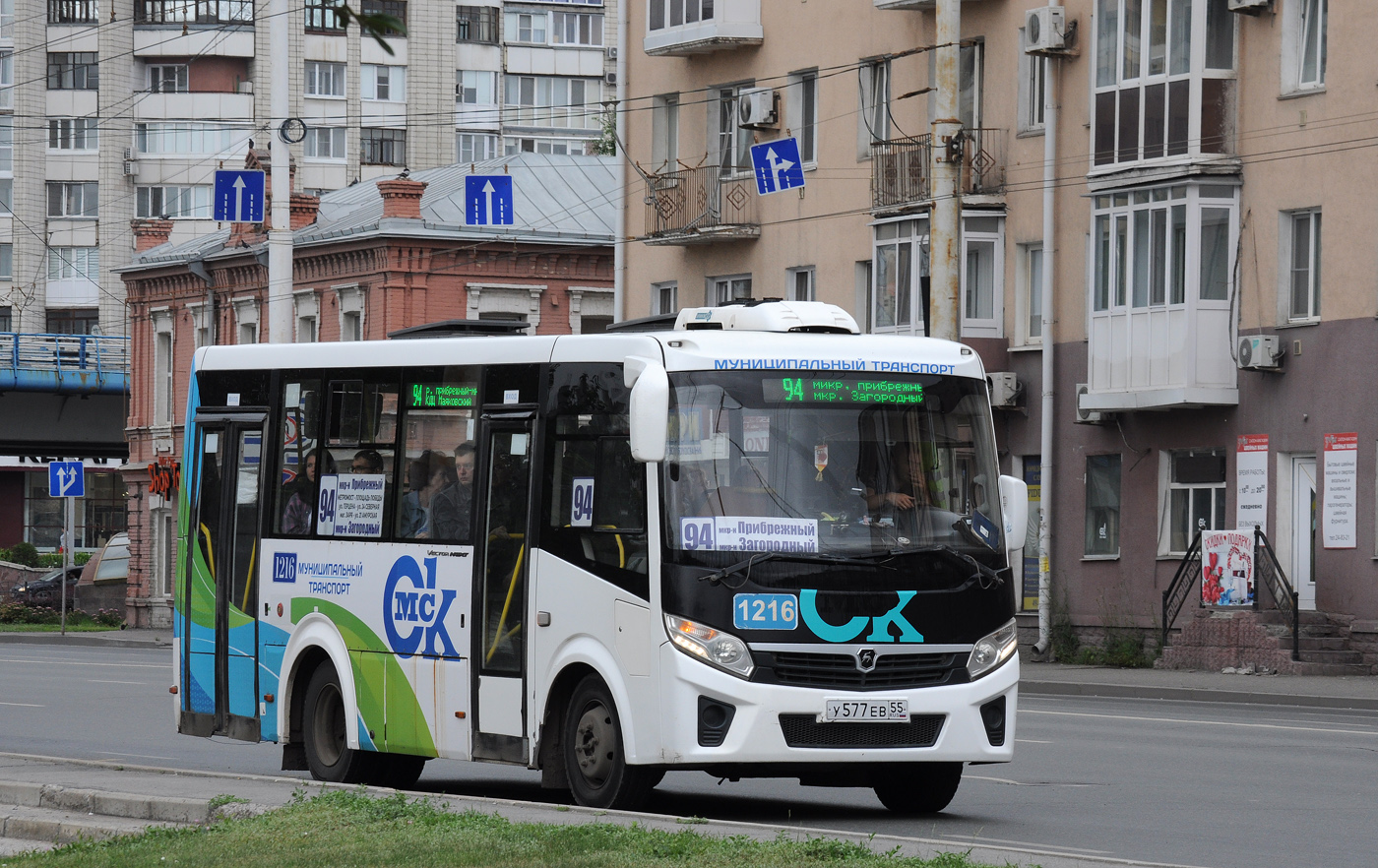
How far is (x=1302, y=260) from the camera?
31.2 m

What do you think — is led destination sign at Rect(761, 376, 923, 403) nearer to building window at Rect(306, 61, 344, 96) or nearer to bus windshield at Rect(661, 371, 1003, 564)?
bus windshield at Rect(661, 371, 1003, 564)

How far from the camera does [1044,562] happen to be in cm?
3466

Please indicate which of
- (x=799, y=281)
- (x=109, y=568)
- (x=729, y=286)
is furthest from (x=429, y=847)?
(x=109, y=568)

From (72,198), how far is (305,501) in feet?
259

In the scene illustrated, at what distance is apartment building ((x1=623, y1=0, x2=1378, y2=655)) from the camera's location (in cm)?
3028

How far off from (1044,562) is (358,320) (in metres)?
22.5

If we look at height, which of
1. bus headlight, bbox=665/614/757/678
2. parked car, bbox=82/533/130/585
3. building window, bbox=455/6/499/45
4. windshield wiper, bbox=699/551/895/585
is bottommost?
parked car, bbox=82/533/130/585

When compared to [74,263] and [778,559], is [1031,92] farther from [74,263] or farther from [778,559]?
[74,263]

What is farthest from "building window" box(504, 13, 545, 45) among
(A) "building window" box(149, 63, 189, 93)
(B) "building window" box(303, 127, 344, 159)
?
(A) "building window" box(149, 63, 189, 93)

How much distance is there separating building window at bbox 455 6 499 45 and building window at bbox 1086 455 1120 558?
200 feet

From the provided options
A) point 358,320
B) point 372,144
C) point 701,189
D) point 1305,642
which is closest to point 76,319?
point 372,144

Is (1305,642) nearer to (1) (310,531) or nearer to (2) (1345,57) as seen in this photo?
(2) (1345,57)

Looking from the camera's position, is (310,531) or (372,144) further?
(372,144)

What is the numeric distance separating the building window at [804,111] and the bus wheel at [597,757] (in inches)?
1118
